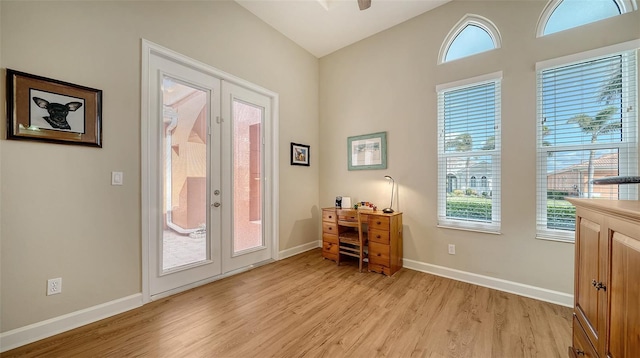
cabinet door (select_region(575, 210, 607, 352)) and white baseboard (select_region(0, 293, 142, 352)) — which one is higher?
cabinet door (select_region(575, 210, 607, 352))

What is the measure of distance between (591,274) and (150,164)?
3376mm

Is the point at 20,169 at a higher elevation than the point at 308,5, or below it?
below

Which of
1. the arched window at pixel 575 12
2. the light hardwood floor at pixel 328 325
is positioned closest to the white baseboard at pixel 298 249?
the light hardwood floor at pixel 328 325

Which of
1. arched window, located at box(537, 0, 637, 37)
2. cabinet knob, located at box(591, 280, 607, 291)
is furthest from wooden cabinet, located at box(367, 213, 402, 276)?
arched window, located at box(537, 0, 637, 37)

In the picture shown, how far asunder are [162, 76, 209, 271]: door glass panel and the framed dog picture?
0.56 m

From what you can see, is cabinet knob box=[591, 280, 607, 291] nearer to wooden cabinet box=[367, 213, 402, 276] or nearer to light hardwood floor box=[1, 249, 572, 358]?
light hardwood floor box=[1, 249, 572, 358]

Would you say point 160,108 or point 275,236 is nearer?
point 160,108

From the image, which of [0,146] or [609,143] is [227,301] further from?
[609,143]

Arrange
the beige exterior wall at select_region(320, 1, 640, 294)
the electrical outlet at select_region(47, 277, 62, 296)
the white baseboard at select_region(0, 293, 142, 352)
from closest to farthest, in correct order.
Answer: the white baseboard at select_region(0, 293, 142, 352) < the electrical outlet at select_region(47, 277, 62, 296) < the beige exterior wall at select_region(320, 1, 640, 294)

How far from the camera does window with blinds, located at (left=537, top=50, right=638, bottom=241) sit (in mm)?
2047

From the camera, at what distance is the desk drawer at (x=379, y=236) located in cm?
297

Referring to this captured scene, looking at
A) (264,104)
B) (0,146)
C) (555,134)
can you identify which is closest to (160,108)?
(0,146)

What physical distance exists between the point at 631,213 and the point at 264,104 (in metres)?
3.49

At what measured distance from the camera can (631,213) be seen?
2.82ft
